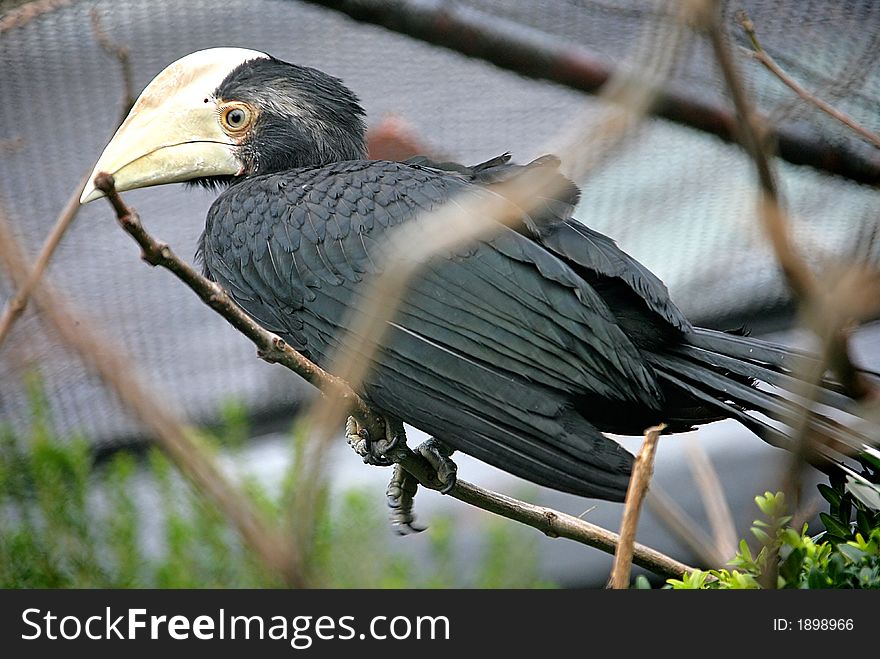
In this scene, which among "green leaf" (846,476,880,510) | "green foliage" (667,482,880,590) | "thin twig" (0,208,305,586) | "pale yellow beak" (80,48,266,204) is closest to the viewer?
"thin twig" (0,208,305,586)

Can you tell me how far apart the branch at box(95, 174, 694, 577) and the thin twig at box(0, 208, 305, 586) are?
13 centimetres

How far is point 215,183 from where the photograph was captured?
2.15 m

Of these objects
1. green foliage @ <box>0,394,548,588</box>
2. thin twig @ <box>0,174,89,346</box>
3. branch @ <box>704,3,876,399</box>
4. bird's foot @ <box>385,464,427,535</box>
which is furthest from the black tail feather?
green foliage @ <box>0,394,548,588</box>

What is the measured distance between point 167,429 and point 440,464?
3.62ft

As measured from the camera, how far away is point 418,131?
271 cm

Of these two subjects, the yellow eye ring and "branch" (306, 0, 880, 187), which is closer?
the yellow eye ring

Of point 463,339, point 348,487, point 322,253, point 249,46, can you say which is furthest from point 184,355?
point 463,339

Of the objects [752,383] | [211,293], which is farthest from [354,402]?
[752,383]

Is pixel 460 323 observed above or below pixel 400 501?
above

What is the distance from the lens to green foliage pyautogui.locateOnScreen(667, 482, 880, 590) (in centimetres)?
123

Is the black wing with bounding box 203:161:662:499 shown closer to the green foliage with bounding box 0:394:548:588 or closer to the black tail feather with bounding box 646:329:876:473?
the black tail feather with bounding box 646:329:876:473

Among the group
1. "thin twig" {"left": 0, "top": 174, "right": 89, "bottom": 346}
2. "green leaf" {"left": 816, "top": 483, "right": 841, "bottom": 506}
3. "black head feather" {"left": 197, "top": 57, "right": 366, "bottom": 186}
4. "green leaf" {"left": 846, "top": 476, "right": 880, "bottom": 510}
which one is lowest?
"green leaf" {"left": 816, "top": 483, "right": 841, "bottom": 506}

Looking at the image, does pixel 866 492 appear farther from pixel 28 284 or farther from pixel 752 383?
pixel 28 284

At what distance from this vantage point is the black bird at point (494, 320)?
5.14 feet
